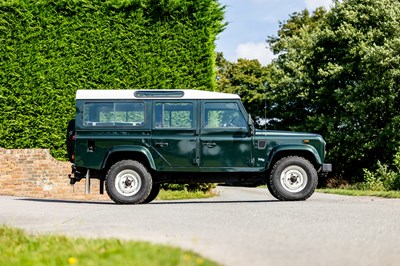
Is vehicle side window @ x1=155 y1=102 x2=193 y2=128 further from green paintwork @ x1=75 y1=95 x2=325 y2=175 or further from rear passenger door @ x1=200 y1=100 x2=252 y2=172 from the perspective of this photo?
rear passenger door @ x1=200 y1=100 x2=252 y2=172

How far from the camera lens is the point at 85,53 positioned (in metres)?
17.7

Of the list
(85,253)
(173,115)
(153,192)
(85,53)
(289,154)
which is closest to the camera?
(85,253)

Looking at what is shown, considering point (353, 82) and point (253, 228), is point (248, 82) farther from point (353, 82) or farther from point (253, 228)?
point (253, 228)

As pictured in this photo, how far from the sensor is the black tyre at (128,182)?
13195 mm

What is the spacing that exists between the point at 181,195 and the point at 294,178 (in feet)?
13.1

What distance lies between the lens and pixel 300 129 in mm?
37281

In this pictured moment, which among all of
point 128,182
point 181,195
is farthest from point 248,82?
point 128,182

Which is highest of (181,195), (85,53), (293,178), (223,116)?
(85,53)

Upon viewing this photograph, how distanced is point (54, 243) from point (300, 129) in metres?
31.0

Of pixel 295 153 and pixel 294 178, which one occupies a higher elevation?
pixel 295 153

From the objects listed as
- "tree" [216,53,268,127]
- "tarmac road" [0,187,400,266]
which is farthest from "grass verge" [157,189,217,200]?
"tree" [216,53,268,127]

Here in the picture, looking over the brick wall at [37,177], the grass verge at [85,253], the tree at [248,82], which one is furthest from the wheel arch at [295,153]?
the tree at [248,82]

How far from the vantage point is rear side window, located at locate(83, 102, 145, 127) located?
13.4 meters

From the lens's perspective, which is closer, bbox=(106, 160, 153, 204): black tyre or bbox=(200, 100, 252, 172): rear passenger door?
bbox=(106, 160, 153, 204): black tyre
